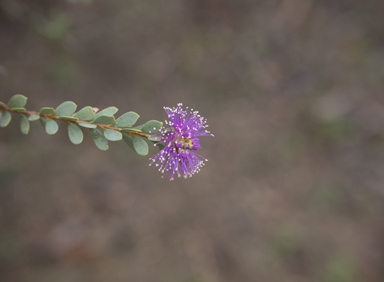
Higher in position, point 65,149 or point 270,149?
point 65,149

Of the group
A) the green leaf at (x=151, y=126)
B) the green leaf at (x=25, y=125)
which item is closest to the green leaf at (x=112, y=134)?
the green leaf at (x=151, y=126)

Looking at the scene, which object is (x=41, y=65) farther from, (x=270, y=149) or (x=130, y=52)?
(x=270, y=149)

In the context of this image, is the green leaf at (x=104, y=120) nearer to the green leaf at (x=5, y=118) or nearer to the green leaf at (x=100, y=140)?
the green leaf at (x=100, y=140)

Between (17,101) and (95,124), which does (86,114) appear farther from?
(17,101)

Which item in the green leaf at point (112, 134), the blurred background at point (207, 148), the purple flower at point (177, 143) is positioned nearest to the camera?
the green leaf at point (112, 134)

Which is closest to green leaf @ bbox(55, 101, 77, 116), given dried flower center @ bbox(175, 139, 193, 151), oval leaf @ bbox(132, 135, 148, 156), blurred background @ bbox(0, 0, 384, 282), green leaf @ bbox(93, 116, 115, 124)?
green leaf @ bbox(93, 116, 115, 124)

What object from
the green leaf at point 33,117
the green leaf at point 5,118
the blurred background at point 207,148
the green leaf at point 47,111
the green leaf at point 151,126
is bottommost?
the green leaf at point 151,126

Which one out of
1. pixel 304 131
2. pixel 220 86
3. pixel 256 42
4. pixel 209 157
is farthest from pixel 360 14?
pixel 209 157

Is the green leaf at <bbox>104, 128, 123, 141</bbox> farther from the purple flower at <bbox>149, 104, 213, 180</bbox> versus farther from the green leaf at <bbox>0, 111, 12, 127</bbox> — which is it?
the green leaf at <bbox>0, 111, 12, 127</bbox>
